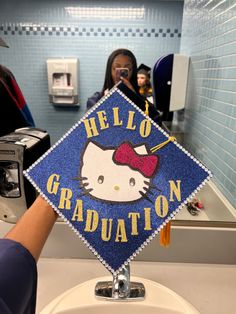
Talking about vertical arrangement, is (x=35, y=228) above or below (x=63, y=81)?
below

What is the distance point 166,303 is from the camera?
1.62ft

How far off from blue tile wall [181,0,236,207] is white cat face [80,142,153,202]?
461 millimetres

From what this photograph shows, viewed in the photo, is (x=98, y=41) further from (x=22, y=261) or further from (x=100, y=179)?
(x=22, y=261)

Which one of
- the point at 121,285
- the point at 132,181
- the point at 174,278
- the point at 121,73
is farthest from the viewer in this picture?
the point at 121,73

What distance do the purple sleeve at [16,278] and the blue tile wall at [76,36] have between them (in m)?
0.82

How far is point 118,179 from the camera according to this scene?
1.28 feet

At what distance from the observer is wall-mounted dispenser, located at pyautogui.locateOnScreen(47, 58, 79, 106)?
1196mm

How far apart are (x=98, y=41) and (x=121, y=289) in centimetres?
108

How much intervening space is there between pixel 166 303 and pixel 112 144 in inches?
13.8

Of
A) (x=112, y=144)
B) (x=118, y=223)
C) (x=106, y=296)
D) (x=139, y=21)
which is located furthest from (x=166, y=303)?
(x=139, y=21)

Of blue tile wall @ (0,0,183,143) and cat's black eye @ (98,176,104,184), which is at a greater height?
blue tile wall @ (0,0,183,143)

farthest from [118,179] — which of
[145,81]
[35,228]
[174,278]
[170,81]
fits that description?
[170,81]

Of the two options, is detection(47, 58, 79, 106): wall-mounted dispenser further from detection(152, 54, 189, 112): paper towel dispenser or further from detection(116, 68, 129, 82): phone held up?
detection(152, 54, 189, 112): paper towel dispenser

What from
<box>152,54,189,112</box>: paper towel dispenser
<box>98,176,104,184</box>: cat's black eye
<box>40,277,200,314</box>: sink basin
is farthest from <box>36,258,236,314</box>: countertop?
<box>152,54,189,112</box>: paper towel dispenser
